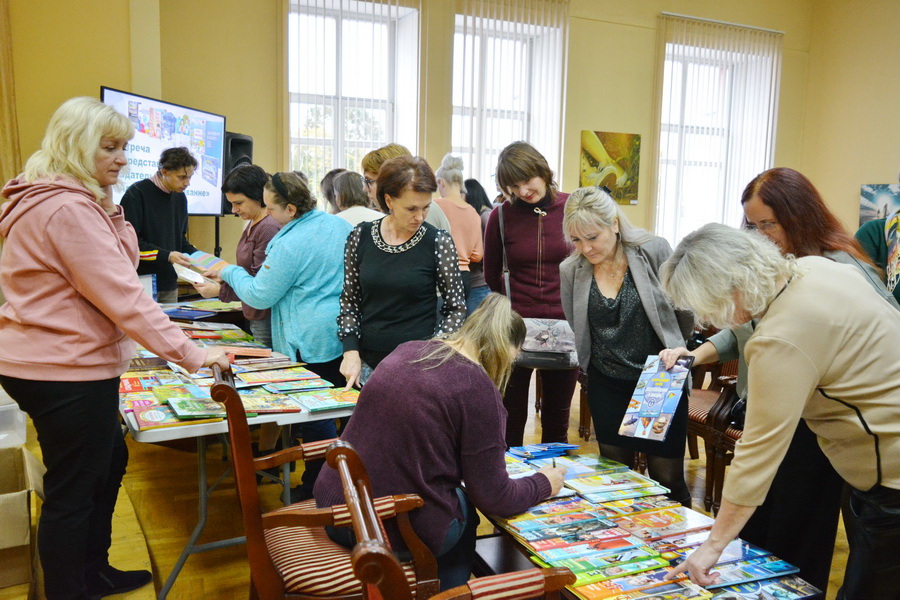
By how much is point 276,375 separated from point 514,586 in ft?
5.55

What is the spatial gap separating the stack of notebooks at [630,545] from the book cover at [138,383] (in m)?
1.37

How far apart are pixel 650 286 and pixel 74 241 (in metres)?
1.69

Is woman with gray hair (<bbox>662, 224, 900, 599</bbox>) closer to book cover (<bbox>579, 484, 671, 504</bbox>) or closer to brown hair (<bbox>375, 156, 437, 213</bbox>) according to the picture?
book cover (<bbox>579, 484, 671, 504</bbox>)

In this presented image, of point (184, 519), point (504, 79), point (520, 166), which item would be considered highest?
A: point (504, 79)

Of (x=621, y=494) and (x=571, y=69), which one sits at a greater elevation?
(x=571, y=69)

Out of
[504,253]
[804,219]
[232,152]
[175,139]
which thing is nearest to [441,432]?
[804,219]

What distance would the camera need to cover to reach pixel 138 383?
2.52 meters

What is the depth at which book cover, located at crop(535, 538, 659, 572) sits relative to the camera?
154 cm

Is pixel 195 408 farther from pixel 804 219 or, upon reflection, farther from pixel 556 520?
pixel 804 219

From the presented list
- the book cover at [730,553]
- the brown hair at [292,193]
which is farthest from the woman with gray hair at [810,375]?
the brown hair at [292,193]

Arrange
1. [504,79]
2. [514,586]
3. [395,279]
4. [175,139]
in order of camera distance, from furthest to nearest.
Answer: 1. [504,79]
2. [175,139]
3. [395,279]
4. [514,586]

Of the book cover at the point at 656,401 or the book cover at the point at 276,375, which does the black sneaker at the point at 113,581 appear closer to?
the book cover at the point at 276,375

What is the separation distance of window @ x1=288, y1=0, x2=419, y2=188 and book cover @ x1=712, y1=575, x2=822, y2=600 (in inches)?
231

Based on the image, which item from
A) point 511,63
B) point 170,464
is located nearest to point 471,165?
point 511,63
